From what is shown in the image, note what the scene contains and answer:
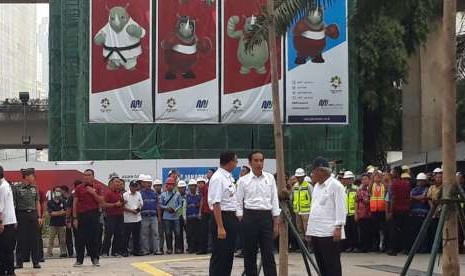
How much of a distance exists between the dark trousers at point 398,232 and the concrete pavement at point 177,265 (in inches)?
15.1

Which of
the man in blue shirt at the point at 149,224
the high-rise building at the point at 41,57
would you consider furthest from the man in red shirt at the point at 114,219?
the high-rise building at the point at 41,57

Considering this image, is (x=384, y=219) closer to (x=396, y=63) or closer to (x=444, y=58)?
(x=444, y=58)

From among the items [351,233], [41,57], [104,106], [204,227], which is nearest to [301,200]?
[351,233]

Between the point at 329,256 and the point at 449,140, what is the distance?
2.47 m

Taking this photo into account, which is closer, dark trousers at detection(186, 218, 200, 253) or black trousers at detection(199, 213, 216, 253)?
black trousers at detection(199, 213, 216, 253)

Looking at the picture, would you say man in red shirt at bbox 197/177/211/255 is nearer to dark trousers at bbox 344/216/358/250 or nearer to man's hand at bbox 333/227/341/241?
dark trousers at bbox 344/216/358/250

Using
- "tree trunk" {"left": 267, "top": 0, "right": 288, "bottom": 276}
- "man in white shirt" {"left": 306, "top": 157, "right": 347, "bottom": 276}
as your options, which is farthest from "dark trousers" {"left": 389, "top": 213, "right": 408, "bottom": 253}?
"man in white shirt" {"left": 306, "top": 157, "right": 347, "bottom": 276}

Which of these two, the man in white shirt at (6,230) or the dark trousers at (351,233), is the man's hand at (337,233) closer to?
the man in white shirt at (6,230)

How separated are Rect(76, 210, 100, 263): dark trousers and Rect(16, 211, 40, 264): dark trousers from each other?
2.69 ft

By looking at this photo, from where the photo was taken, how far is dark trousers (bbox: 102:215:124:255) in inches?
725

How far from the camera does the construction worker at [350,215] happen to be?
1853 cm

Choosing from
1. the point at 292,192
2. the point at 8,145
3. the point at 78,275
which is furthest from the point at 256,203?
the point at 8,145

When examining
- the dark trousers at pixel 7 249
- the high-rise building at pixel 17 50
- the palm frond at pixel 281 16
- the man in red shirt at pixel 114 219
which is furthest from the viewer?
the high-rise building at pixel 17 50

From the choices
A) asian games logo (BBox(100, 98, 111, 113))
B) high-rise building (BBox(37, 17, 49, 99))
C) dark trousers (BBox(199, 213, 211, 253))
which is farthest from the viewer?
high-rise building (BBox(37, 17, 49, 99))
